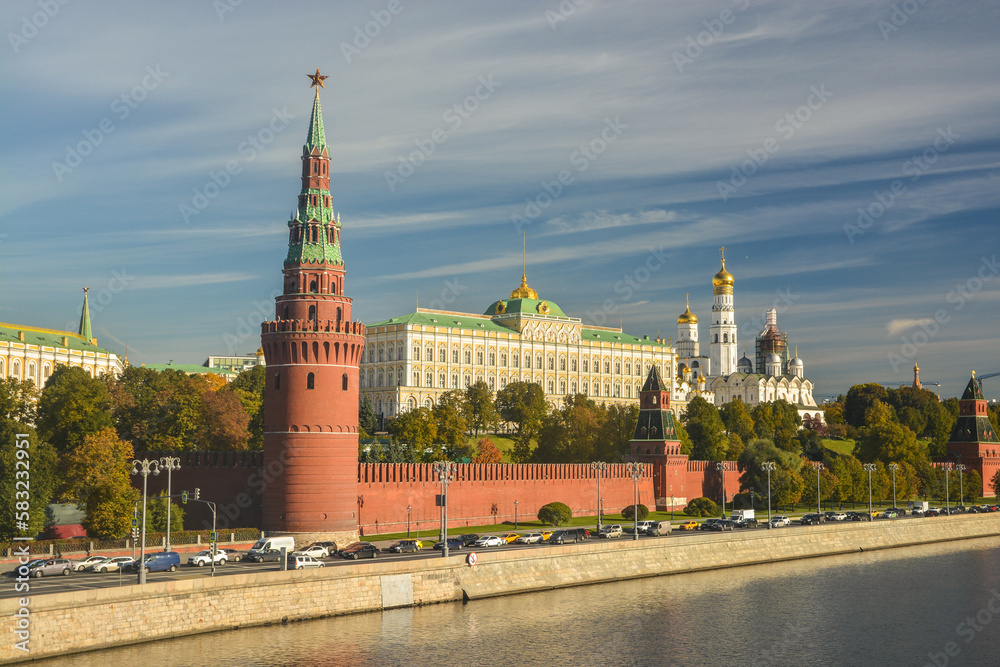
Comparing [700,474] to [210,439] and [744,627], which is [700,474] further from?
[744,627]

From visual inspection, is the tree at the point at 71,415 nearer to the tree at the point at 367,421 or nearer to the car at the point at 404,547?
the car at the point at 404,547

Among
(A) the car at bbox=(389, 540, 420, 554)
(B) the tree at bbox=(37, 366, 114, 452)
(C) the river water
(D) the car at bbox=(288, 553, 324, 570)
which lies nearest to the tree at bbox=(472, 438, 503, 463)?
(B) the tree at bbox=(37, 366, 114, 452)

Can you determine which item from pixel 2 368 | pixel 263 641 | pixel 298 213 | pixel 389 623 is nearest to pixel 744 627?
pixel 389 623

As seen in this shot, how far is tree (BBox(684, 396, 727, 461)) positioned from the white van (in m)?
63.4

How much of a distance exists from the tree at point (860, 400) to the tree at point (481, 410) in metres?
68.8

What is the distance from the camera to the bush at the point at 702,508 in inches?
4021

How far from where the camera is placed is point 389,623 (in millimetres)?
53188

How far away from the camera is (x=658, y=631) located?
53594 mm

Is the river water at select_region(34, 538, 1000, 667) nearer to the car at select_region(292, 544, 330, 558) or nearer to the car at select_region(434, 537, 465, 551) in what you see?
the car at select_region(292, 544, 330, 558)

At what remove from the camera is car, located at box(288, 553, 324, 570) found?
5769 centimetres

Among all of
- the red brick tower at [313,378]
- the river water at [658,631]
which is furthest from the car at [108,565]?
the red brick tower at [313,378]

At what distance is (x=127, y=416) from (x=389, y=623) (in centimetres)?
4799

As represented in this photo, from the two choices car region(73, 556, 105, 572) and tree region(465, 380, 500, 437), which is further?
tree region(465, 380, 500, 437)

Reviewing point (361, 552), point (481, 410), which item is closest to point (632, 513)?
point (361, 552)
